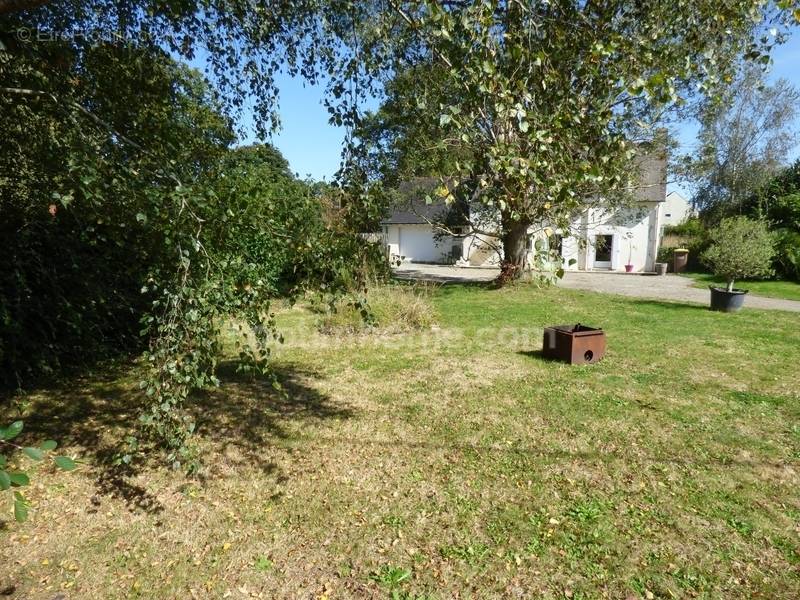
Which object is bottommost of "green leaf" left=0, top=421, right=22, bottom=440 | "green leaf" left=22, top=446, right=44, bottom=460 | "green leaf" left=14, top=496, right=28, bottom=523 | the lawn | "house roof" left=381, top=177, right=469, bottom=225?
the lawn

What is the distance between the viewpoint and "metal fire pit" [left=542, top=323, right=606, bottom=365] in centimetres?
645

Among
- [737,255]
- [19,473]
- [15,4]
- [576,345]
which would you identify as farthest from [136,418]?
[737,255]

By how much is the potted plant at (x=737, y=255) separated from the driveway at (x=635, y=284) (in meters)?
1.44

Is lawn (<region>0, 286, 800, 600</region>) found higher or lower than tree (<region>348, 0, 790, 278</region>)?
lower

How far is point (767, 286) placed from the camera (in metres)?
15.7

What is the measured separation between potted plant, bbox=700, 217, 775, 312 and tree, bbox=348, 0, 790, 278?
7.96 m

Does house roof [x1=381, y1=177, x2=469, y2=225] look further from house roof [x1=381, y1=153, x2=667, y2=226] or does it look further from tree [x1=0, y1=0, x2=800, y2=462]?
tree [x1=0, y1=0, x2=800, y2=462]

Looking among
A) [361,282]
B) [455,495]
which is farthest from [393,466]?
[361,282]

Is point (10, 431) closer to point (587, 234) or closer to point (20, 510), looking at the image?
point (20, 510)

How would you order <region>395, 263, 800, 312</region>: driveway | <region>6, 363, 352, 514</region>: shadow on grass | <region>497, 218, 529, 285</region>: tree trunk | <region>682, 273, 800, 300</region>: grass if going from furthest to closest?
<region>497, 218, 529, 285</region>: tree trunk
<region>682, 273, 800, 300</region>: grass
<region>395, 263, 800, 312</region>: driveway
<region>6, 363, 352, 514</region>: shadow on grass

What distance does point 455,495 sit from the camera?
11.3ft

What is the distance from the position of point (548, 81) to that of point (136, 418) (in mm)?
4619

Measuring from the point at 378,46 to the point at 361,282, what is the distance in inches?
73.7

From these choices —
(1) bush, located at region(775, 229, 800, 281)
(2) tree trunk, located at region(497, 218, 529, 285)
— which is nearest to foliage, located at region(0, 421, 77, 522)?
(2) tree trunk, located at region(497, 218, 529, 285)
